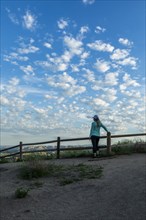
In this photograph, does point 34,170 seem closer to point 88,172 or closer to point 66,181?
point 66,181

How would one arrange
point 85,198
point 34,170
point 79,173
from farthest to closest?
point 34,170 → point 79,173 → point 85,198

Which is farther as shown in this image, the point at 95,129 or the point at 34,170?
the point at 95,129

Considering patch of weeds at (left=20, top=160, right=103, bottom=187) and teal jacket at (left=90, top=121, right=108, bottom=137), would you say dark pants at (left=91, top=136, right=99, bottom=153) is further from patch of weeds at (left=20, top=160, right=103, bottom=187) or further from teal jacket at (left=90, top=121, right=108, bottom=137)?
patch of weeds at (left=20, top=160, right=103, bottom=187)

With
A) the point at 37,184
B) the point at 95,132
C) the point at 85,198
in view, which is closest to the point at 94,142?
the point at 95,132

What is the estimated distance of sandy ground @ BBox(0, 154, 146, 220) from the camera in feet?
29.9

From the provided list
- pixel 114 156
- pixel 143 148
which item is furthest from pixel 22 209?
pixel 143 148

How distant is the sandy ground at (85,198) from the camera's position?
912 cm

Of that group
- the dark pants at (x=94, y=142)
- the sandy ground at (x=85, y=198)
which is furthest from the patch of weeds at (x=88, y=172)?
the dark pants at (x=94, y=142)

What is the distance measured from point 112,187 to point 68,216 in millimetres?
2580

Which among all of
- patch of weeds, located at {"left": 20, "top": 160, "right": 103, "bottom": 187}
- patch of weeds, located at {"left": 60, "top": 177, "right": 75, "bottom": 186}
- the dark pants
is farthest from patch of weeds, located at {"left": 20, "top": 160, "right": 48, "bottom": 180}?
the dark pants

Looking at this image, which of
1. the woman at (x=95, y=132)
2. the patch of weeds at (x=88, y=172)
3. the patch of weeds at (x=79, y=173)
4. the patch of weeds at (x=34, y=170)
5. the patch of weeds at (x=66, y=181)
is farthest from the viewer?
the woman at (x=95, y=132)

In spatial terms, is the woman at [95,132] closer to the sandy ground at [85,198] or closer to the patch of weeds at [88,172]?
the patch of weeds at [88,172]

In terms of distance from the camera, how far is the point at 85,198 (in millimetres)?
10578

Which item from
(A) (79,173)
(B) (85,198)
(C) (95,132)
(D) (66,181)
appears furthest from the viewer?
(C) (95,132)
